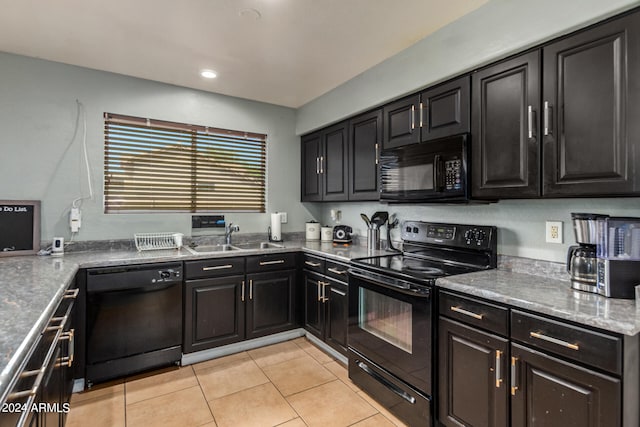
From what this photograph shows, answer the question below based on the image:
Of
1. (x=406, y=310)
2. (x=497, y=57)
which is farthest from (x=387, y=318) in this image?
(x=497, y=57)

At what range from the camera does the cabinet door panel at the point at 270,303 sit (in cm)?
296

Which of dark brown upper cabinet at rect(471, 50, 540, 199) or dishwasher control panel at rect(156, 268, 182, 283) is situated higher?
dark brown upper cabinet at rect(471, 50, 540, 199)

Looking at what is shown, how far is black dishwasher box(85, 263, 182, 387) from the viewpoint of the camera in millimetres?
2342

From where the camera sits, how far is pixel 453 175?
2.08 metres

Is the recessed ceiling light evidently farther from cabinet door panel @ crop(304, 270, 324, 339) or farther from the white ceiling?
cabinet door panel @ crop(304, 270, 324, 339)

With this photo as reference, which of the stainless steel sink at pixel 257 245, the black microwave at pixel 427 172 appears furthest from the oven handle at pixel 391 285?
the stainless steel sink at pixel 257 245

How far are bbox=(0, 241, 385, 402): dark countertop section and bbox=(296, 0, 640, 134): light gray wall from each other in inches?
54.3

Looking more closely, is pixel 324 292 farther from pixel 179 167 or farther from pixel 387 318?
pixel 179 167

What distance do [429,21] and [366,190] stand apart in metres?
1.36

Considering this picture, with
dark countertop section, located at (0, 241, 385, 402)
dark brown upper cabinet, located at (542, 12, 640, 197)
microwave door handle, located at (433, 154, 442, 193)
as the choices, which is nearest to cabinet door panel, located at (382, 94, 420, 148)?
microwave door handle, located at (433, 154, 442, 193)

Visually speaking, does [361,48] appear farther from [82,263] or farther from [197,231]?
[82,263]

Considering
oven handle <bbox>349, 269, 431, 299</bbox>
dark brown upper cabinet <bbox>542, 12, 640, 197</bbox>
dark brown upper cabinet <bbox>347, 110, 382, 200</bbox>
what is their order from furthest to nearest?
dark brown upper cabinet <bbox>347, 110, 382, 200</bbox>, oven handle <bbox>349, 269, 431, 299</bbox>, dark brown upper cabinet <bbox>542, 12, 640, 197</bbox>

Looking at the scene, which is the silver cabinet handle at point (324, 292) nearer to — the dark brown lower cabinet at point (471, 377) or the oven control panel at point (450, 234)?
the oven control panel at point (450, 234)

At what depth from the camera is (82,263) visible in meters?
2.28
